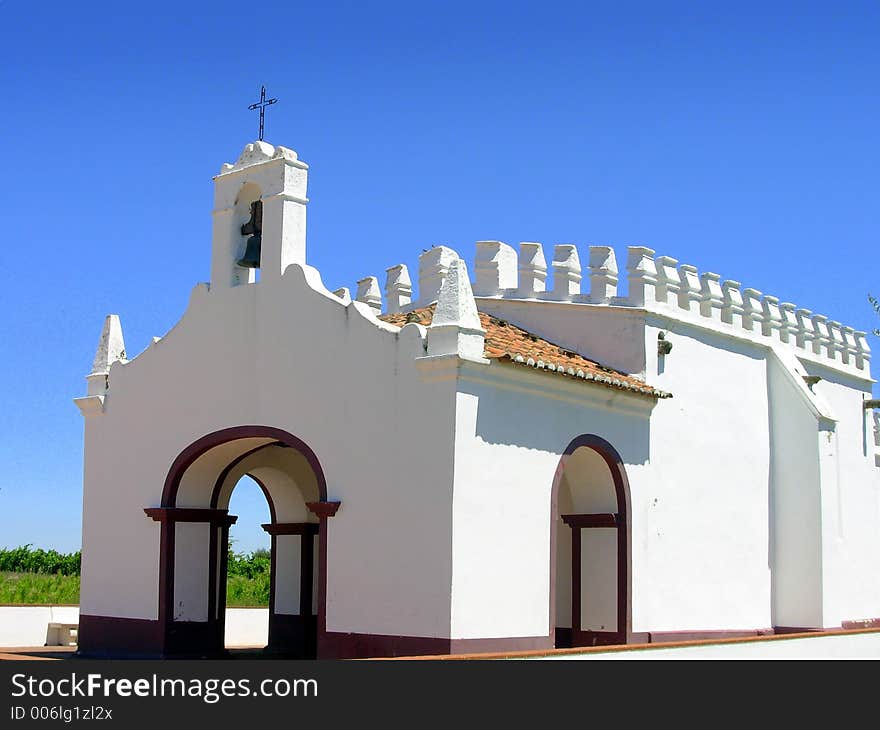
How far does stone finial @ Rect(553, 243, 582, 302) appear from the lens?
1984 cm

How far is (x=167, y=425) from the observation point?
18641 millimetres

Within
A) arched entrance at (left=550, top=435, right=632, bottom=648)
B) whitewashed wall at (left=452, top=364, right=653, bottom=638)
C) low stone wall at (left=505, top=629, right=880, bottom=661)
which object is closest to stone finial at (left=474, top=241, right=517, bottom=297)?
arched entrance at (left=550, top=435, right=632, bottom=648)

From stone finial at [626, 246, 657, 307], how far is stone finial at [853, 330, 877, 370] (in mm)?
7894

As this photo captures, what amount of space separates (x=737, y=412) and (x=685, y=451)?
1.94 metres

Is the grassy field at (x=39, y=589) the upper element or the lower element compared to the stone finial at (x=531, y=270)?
lower

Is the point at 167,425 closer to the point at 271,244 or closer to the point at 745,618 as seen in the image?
the point at 271,244

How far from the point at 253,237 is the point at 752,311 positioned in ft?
28.2

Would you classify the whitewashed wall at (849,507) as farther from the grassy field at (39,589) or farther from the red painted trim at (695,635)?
the grassy field at (39,589)

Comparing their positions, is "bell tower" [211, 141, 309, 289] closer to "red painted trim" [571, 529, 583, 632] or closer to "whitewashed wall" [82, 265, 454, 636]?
"whitewashed wall" [82, 265, 454, 636]

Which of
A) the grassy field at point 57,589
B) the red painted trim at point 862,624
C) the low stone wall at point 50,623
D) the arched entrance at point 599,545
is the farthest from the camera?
the grassy field at point 57,589

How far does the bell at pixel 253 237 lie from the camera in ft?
60.3

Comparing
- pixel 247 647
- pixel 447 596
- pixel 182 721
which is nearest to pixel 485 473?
pixel 447 596

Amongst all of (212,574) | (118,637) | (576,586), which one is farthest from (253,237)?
(576,586)

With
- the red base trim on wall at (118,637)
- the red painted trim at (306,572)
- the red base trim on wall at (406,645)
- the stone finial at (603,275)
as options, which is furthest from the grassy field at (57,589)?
the stone finial at (603,275)
